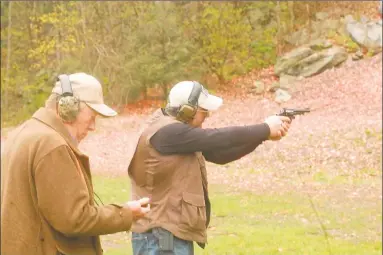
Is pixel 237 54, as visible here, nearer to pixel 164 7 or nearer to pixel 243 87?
pixel 243 87

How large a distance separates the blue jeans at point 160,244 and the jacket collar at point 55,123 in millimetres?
1030

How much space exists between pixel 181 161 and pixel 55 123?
1.08 metres

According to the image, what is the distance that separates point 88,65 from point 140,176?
24.3 metres

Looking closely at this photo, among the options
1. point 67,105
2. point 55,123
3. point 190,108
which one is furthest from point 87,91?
point 190,108

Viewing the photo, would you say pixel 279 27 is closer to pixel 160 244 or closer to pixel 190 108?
pixel 190 108

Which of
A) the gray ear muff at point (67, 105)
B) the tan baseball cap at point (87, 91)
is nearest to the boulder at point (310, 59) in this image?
the tan baseball cap at point (87, 91)

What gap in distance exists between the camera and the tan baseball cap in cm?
360

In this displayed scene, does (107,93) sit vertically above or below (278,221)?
below

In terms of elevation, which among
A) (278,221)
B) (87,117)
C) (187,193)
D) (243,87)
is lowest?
(243,87)

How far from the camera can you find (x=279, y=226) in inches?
448

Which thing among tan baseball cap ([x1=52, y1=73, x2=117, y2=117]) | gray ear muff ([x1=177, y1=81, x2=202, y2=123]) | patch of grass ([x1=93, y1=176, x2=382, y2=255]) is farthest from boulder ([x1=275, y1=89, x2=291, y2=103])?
tan baseball cap ([x1=52, y1=73, x2=117, y2=117])

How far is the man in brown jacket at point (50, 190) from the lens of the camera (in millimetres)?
3344

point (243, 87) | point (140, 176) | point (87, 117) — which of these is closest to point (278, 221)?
point (140, 176)

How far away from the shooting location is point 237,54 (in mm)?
31094
